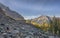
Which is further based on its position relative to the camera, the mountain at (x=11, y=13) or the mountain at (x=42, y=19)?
the mountain at (x=42, y=19)

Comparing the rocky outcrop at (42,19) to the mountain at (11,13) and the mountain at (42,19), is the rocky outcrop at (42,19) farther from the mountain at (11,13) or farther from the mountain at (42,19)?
the mountain at (11,13)

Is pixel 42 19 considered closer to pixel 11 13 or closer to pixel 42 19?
pixel 42 19

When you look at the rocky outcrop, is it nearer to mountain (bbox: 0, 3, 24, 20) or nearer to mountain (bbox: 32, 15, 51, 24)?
mountain (bbox: 32, 15, 51, 24)

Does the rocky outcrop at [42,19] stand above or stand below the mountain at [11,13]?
below

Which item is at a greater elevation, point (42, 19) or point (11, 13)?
Result: point (11, 13)

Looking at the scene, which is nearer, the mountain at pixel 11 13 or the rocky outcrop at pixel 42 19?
the mountain at pixel 11 13

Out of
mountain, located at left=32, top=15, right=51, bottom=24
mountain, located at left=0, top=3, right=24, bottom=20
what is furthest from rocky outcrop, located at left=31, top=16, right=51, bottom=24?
mountain, located at left=0, top=3, right=24, bottom=20

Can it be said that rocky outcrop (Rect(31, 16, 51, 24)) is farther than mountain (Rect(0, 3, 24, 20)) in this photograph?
Yes

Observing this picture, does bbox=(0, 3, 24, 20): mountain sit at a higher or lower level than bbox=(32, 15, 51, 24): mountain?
higher

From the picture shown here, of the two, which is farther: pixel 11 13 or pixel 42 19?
pixel 42 19

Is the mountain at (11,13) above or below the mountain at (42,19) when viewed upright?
above

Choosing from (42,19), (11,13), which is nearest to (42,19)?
(42,19)

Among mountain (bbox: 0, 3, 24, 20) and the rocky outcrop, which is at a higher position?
mountain (bbox: 0, 3, 24, 20)

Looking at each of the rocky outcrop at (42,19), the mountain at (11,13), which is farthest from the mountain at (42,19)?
the mountain at (11,13)
